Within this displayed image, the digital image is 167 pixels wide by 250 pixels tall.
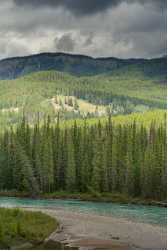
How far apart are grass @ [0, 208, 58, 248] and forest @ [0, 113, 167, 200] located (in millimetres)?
62639

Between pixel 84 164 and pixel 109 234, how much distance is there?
3005 inches

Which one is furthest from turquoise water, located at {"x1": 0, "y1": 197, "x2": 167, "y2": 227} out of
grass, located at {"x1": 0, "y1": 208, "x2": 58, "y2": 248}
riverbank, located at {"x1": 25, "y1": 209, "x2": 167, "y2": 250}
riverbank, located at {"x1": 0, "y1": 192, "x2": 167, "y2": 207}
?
grass, located at {"x1": 0, "y1": 208, "x2": 58, "y2": 248}

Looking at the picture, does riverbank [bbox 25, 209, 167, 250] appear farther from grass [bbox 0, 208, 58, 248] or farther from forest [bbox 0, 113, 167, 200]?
forest [bbox 0, 113, 167, 200]

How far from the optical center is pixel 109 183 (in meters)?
123

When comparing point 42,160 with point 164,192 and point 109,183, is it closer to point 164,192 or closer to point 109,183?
point 109,183

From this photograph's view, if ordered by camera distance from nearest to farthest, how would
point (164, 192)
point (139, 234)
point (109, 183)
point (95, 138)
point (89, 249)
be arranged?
point (89, 249)
point (139, 234)
point (164, 192)
point (109, 183)
point (95, 138)

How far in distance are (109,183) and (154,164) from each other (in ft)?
44.8

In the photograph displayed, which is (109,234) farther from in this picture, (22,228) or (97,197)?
(97,197)

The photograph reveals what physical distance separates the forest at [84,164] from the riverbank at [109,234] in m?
51.4

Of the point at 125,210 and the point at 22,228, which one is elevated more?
the point at 22,228

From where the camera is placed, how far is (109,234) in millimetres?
51344

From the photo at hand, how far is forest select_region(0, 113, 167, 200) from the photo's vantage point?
383 ft

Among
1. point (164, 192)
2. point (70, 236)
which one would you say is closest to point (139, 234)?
point (70, 236)

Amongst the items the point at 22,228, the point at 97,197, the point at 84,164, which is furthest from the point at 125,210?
the point at 22,228
